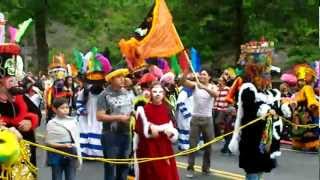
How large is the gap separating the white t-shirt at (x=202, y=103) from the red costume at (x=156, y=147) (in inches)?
132

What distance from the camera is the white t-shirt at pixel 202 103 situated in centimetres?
1200

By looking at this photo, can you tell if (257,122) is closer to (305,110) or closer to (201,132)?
(201,132)

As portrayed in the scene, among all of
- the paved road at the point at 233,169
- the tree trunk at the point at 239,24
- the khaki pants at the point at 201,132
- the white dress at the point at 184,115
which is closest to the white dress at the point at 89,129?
the paved road at the point at 233,169

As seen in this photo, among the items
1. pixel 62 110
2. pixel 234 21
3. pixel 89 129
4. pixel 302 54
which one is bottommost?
pixel 89 129

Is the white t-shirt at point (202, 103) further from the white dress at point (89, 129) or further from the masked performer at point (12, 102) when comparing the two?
the masked performer at point (12, 102)

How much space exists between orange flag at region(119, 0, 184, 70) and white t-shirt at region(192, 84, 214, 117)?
129 centimetres

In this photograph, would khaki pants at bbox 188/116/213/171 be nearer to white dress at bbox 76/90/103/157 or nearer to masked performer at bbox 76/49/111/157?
masked performer at bbox 76/49/111/157

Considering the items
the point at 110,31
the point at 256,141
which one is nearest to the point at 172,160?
the point at 256,141

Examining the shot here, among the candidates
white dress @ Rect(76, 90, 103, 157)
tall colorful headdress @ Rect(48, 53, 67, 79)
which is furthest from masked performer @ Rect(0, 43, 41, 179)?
tall colorful headdress @ Rect(48, 53, 67, 79)

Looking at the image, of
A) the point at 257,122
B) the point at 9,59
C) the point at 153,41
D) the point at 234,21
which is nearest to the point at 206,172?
the point at 153,41

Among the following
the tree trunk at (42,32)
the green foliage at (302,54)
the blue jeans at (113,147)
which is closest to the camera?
the blue jeans at (113,147)

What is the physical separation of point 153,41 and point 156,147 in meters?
2.64

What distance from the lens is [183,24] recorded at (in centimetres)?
2892

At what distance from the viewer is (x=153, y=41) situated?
1082 cm
